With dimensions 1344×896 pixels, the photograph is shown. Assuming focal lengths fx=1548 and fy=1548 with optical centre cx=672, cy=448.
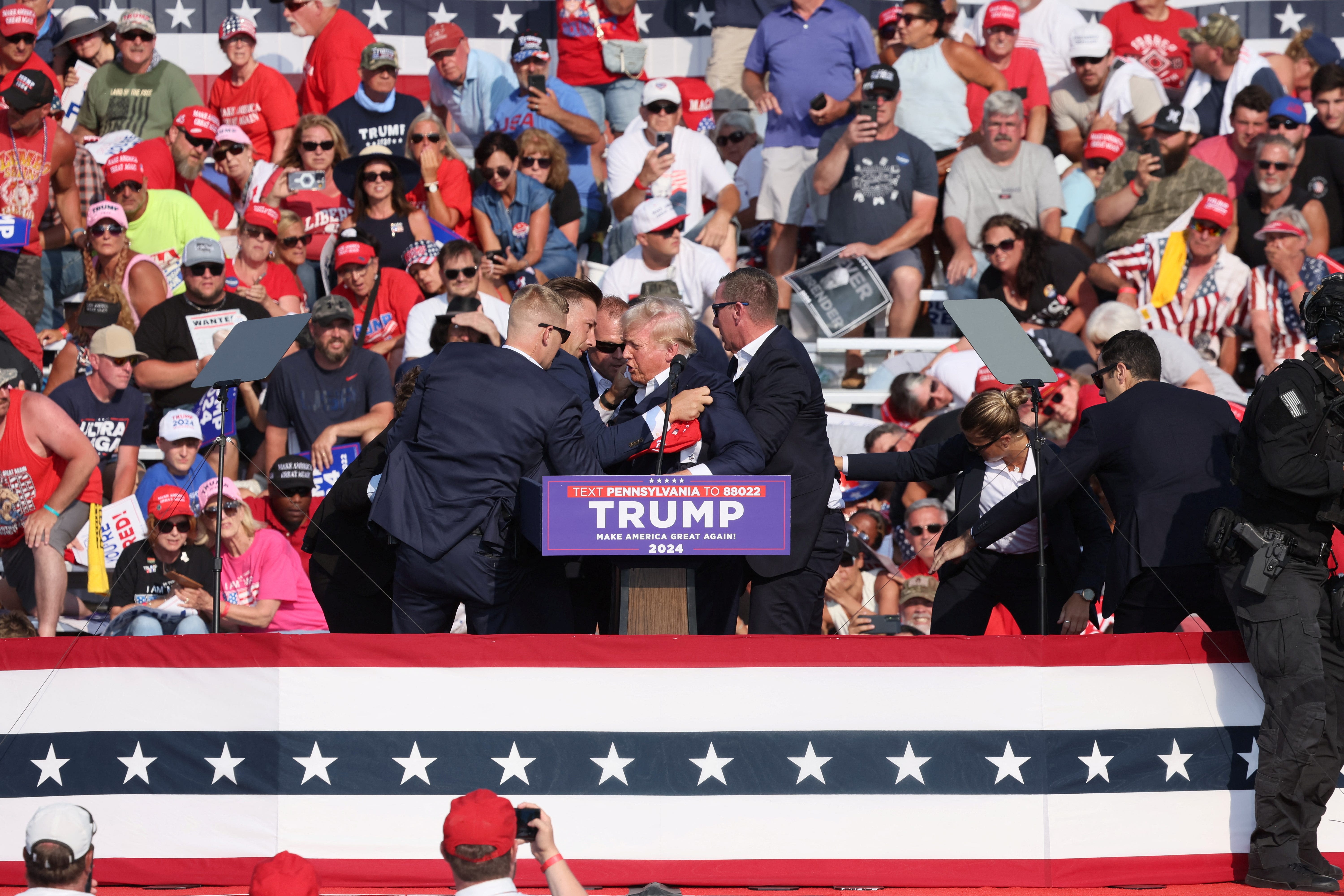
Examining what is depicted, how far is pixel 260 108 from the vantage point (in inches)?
487

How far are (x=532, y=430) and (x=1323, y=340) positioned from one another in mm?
2819

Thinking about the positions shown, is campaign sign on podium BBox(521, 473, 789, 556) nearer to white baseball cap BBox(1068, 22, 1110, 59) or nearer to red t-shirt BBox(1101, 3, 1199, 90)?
white baseball cap BBox(1068, 22, 1110, 59)

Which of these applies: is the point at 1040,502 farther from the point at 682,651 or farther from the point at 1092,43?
the point at 1092,43

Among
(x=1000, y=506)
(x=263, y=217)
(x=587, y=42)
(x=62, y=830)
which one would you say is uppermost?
(x=587, y=42)

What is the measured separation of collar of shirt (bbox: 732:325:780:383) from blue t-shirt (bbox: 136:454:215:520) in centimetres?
372

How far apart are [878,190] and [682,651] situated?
612 centimetres

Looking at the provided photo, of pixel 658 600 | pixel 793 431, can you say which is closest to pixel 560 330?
pixel 793 431

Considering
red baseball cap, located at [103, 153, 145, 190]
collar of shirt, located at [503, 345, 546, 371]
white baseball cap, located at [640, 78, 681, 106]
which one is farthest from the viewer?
white baseball cap, located at [640, 78, 681, 106]

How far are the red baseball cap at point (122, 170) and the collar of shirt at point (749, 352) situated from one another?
597cm

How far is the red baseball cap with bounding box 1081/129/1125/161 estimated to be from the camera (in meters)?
11.7

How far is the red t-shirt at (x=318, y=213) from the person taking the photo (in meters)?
11.0

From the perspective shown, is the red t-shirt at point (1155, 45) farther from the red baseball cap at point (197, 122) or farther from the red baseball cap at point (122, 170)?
the red baseball cap at point (122, 170)

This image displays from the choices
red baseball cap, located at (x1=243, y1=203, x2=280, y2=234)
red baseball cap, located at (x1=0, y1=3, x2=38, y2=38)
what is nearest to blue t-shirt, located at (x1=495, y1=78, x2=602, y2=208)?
red baseball cap, located at (x1=243, y1=203, x2=280, y2=234)

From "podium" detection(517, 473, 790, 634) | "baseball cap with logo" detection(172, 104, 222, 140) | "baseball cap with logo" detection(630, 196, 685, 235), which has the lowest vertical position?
"podium" detection(517, 473, 790, 634)
